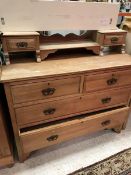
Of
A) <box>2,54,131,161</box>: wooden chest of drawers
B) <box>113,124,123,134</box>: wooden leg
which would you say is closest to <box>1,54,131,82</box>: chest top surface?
<box>2,54,131,161</box>: wooden chest of drawers

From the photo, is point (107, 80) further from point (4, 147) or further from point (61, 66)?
point (4, 147)

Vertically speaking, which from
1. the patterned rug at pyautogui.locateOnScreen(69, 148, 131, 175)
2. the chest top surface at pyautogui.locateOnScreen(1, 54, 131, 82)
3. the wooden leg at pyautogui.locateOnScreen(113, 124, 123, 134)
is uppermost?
the chest top surface at pyautogui.locateOnScreen(1, 54, 131, 82)

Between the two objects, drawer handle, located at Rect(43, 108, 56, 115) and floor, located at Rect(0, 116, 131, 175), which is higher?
drawer handle, located at Rect(43, 108, 56, 115)

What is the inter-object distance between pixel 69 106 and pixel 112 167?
0.61 m

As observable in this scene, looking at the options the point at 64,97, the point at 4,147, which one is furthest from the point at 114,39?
the point at 4,147

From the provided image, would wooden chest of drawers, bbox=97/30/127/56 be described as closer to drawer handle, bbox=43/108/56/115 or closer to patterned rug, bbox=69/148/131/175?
drawer handle, bbox=43/108/56/115

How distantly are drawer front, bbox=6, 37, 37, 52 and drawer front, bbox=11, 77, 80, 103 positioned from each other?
277 millimetres

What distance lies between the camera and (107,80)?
1.18 meters

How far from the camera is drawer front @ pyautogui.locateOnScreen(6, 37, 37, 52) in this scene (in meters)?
1.03

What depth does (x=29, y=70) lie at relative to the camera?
100cm

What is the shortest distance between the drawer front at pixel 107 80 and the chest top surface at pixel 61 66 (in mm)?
67

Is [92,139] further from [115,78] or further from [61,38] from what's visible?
[61,38]

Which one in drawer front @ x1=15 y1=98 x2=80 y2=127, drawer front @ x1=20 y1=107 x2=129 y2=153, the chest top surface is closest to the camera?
the chest top surface

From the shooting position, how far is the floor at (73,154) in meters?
1.23
